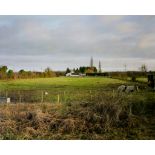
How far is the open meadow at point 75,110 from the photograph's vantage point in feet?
14.0

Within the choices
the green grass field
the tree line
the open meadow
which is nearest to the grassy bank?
the open meadow

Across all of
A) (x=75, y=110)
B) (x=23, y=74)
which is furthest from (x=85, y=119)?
(x=23, y=74)

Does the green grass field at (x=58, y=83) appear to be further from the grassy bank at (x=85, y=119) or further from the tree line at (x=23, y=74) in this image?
the grassy bank at (x=85, y=119)

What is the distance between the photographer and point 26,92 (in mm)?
4938

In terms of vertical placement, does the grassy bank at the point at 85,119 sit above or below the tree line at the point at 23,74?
below

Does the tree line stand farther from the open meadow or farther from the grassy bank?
the grassy bank

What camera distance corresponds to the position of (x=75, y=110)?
15.2ft

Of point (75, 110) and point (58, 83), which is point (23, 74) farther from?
point (75, 110)

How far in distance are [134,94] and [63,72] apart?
3.68 ft

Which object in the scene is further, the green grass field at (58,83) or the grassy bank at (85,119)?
the green grass field at (58,83)

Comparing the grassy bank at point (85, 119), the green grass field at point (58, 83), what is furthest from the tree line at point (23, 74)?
the grassy bank at point (85, 119)
